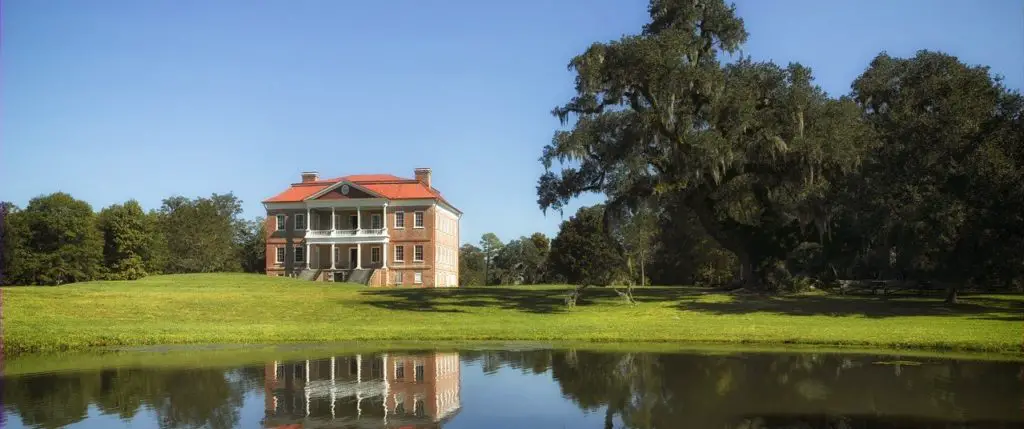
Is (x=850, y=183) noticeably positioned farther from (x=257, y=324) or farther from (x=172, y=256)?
(x=172, y=256)

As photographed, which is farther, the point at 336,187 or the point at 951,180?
the point at 336,187

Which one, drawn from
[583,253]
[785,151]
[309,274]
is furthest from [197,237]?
[785,151]

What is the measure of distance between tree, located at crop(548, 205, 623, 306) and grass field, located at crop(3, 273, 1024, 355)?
3224 centimetres

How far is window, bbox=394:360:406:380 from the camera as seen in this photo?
13.9 m

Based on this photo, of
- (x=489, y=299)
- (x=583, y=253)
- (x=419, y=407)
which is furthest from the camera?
(x=583, y=253)

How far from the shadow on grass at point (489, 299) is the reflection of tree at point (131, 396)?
17515 mm

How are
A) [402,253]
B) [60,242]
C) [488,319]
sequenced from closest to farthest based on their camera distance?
[488,319], [60,242], [402,253]

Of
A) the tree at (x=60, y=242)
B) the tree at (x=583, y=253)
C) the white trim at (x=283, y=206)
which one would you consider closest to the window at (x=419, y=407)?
the tree at (x=60, y=242)

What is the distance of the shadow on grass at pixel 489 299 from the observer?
105 feet

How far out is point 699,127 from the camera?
32594mm

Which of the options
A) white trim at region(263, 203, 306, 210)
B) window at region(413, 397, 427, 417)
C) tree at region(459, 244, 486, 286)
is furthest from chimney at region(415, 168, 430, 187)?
window at region(413, 397, 427, 417)

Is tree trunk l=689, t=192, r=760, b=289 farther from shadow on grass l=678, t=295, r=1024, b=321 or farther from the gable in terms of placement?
the gable

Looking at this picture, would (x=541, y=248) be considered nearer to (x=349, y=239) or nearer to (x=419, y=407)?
(x=349, y=239)

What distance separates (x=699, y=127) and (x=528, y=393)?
2251 cm
